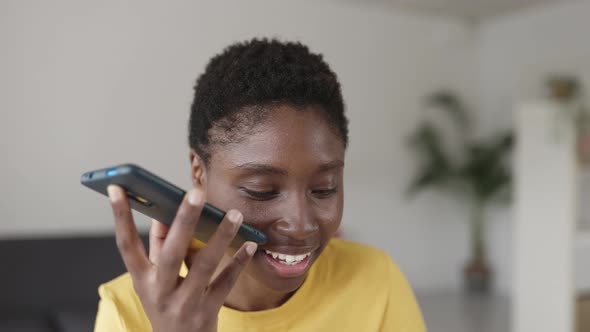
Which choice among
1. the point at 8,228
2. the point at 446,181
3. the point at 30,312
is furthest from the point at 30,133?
the point at 446,181

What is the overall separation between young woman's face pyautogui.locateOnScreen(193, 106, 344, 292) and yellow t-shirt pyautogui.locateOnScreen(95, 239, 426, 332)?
0.11m

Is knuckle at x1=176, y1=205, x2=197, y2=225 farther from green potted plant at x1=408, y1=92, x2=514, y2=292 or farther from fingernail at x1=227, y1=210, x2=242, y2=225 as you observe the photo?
green potted plant at x1=408, y1=92, x2=514, y2=292

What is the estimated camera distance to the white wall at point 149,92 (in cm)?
413

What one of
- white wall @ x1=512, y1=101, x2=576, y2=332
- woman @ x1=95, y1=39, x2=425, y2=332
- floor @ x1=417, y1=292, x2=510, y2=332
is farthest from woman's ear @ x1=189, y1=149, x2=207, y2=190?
floor @ x1=417, y1=292, x2=510, y2=332

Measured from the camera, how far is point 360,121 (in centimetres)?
564

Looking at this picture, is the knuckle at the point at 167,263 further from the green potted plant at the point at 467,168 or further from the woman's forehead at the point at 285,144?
the green potted plant at the point at 467,168

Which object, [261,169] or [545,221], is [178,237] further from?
[545,221]

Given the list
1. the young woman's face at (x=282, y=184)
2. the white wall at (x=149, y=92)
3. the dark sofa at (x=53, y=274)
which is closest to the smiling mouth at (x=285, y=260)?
the young woman's face at (x=282, y=184)

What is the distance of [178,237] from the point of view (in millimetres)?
629

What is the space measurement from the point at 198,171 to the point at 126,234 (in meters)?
0.36

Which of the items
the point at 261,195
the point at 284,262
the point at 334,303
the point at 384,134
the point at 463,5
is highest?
the point at 463,5

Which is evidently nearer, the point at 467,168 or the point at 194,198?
the point at 194,198

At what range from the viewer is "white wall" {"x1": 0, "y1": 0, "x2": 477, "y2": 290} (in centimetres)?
413

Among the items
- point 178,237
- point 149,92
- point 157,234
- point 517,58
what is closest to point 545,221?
point 517,58
